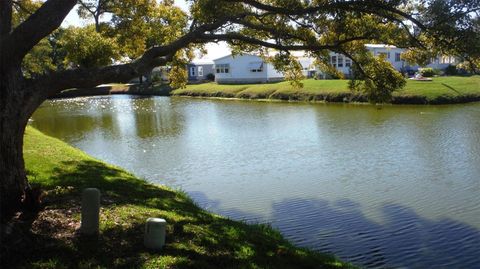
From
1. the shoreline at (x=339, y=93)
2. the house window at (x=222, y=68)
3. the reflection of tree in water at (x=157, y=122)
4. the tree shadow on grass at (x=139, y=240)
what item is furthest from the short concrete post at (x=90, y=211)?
the house window at (x=222, y=68)

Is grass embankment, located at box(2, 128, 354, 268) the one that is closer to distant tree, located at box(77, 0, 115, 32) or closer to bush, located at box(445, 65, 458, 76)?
distant tree, located at box(77, 0, 115, 32)

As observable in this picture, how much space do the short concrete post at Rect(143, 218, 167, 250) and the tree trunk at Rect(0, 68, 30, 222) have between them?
2.39 metres

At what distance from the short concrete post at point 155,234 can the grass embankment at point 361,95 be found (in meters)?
37.5

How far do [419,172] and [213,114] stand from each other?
24.9 metres

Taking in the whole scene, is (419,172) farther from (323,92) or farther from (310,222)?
(323,92)

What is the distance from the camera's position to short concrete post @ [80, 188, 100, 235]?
7.19 meters

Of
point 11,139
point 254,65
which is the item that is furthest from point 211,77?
point 11,139

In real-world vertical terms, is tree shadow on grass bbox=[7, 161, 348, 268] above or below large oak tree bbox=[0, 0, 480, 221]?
below

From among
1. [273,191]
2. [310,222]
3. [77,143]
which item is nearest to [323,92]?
[77,143]

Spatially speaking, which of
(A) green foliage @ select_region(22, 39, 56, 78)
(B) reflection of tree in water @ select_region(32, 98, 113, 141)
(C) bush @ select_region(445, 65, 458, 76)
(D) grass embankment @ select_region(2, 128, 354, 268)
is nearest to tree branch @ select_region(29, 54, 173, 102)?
(D) grass embankment @ select_region(2, 128, 354, 268)

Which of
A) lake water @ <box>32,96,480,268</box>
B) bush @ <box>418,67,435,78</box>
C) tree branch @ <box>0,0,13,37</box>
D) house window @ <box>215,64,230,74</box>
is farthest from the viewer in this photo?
house window @ <box>215,64,230,74</box>

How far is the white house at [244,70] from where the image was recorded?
69375mm

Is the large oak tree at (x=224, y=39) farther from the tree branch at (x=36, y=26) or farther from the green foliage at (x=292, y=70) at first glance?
the green foliage at (x=292, y=70)

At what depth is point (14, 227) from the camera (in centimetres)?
698
